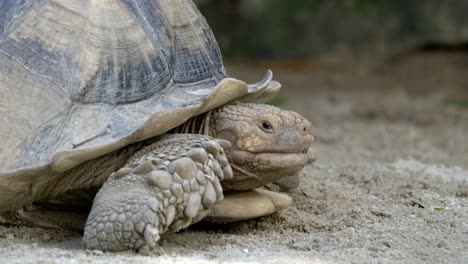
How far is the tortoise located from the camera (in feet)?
10.8

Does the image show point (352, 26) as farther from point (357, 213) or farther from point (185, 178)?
point (185, 178)

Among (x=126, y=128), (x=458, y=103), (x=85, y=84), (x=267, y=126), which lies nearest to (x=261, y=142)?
(x=267, y=126)

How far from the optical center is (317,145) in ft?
21.9

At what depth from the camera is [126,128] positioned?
336 cm

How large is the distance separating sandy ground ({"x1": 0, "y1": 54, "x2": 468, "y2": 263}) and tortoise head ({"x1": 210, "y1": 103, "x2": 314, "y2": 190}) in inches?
10.2

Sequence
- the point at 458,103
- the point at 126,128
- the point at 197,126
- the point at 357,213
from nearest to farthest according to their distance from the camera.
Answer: the point at 126,128
the point at 197,126
the point at 357,213
the point at 458,103

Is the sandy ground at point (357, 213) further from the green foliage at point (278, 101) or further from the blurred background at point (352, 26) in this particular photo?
the blurred background at point (352, 26)

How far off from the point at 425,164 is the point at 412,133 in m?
1.69

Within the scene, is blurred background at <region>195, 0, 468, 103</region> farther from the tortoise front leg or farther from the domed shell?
the tortoise front leg

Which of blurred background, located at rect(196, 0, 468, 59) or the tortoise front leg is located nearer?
the tortoise front leg

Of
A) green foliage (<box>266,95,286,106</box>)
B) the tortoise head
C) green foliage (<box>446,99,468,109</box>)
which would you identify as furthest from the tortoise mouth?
green foliage (<box>446,99,468,109</box>)

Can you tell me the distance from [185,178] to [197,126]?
55cm

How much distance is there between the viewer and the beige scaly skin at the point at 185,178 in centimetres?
321

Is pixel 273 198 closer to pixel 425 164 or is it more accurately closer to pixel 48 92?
pixel 48 92
